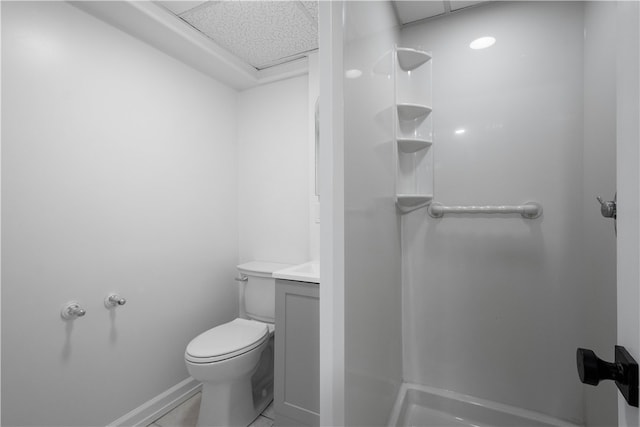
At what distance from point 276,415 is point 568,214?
1.72 m

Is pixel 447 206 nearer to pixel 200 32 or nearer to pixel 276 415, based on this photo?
pixel 276 415

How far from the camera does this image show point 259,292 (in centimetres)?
183

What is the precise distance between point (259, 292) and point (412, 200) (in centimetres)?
113

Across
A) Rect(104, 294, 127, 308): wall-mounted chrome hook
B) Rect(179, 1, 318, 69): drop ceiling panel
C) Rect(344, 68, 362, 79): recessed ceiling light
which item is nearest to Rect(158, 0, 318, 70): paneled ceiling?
Rect(179, 1, 318, 69): drop ceiling panel

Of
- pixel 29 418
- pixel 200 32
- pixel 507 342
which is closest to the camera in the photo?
pixel 29 418

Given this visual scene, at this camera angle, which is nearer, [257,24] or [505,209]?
[505,209]

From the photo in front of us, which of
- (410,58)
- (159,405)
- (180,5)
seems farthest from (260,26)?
(159,405)

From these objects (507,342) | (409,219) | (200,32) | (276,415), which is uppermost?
(200,32)

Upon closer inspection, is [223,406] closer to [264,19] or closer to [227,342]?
[227,342]

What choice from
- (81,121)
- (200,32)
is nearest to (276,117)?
(200,32)

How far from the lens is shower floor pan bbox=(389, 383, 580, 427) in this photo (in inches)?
51.3

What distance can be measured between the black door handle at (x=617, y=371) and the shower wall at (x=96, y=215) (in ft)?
5.82

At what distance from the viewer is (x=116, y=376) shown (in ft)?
4.70

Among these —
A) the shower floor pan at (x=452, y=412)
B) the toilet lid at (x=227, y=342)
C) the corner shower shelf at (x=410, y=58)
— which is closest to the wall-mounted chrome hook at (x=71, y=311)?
the toilet lid at (x=227, y=342)
